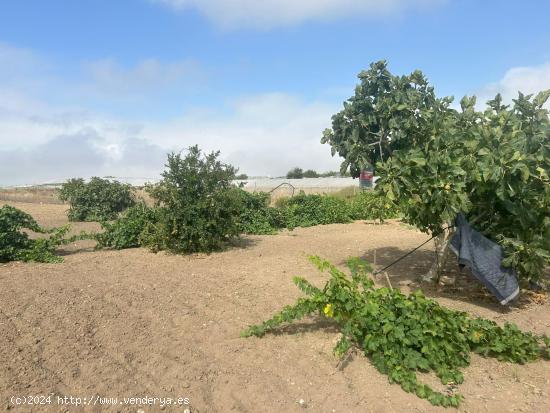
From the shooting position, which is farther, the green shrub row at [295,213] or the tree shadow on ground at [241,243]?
the green shrub row at [295,213]

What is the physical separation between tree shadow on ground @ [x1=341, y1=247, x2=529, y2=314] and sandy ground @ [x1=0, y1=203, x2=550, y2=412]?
→ 38mm

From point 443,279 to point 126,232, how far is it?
5.44 m

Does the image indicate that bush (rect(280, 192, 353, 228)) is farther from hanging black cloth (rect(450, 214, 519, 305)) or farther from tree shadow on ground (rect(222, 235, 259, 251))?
hanging black cloth (rect(450, 214, 519, 305))

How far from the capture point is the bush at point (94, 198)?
1420cm

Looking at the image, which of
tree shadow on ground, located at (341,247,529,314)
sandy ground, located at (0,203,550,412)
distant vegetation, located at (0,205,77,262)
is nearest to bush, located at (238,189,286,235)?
tree shadow on ground, located at (341,247,529,314)

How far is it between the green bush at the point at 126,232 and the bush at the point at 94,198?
552cm


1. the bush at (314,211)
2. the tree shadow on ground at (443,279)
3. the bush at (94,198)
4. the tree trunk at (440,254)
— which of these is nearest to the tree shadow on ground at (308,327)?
the tree shadow on ground at (443,279)

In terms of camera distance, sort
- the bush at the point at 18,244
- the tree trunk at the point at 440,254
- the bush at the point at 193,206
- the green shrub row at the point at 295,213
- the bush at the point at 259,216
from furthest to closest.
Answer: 1. the green shrub row at the point at 295,213
2. the bush at the point at 259,216
3. the bush at the point at 193,206
4. the bush at the point at 18,244
5. the tree trunk at the point at 440,254

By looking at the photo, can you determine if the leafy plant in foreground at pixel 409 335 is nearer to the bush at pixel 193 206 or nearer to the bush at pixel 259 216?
the bush at pixel 193 206

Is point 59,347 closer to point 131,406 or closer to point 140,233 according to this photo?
point 131,406

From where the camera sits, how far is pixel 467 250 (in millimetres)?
5703

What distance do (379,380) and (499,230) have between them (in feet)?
10.3

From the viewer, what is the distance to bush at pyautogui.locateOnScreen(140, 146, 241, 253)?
8.16m

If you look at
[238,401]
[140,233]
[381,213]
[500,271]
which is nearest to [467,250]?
[500,271]
